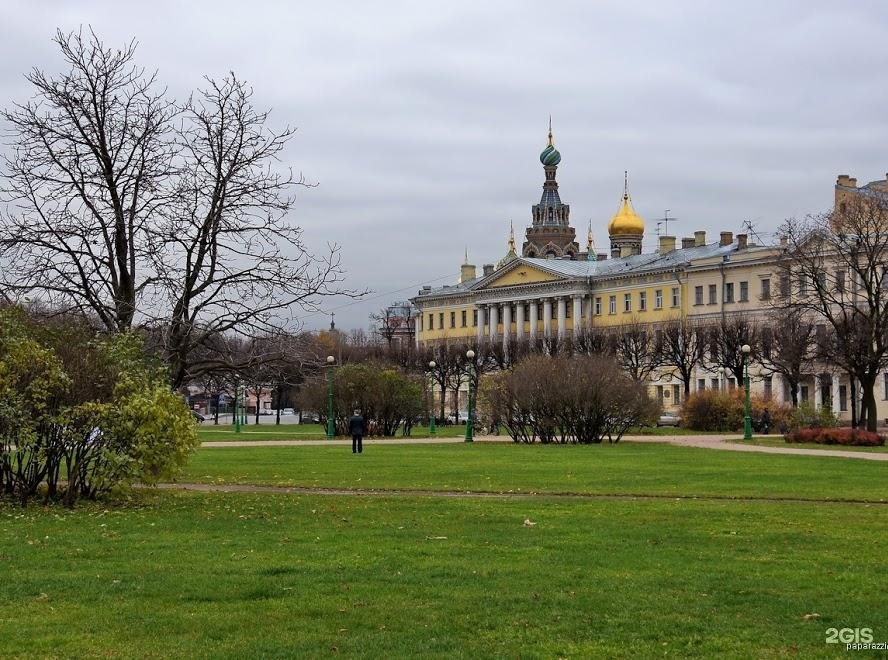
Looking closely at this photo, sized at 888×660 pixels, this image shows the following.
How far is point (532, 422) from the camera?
45.5m

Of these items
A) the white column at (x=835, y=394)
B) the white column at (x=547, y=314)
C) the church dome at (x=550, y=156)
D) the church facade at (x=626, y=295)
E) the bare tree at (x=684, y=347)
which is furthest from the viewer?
the church dome at (x=550, y=156)

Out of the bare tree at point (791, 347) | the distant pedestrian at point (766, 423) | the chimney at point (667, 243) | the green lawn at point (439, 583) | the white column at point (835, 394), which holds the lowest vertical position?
the green lawn at point (439, 583)

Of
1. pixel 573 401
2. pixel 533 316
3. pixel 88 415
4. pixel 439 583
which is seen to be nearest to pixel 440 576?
pixel 439 583

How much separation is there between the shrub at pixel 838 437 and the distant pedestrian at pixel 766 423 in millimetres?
13258

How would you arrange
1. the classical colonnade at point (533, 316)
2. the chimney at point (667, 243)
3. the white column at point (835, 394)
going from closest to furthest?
the white column at point (835, 394)
the classical colonnade at point (533, 316)
the chimney at point (667, 243)

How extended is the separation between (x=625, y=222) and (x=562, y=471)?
10192 cm

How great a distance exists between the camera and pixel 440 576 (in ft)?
36.9

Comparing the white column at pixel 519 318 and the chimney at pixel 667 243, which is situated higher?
the chimney at pixel 667 243

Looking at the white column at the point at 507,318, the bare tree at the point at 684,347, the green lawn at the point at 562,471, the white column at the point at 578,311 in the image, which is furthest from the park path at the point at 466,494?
the white column at the point at 507,318

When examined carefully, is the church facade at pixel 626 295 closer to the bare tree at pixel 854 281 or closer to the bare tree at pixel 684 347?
the bare tree at pixel 684 347

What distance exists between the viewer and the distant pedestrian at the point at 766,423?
58.8m

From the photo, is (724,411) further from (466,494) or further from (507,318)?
(507,318)

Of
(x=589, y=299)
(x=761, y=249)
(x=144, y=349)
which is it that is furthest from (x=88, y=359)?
(x=589, y=299)

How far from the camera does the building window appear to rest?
90.0 m
